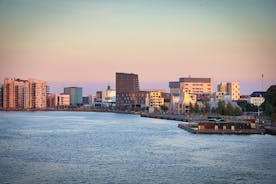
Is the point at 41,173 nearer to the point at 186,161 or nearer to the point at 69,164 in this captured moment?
the point at 69,164

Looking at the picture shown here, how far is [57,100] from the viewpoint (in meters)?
166

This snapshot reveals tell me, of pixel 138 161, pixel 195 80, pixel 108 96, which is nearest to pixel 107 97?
pixel 108 96

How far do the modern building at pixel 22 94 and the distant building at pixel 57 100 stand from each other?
16.1 meters

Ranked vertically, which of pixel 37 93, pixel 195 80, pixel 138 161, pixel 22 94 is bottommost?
pixel 138 161

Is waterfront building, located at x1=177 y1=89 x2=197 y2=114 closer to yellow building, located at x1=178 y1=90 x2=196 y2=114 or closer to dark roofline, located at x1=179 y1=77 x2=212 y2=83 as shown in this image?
yellow building, located at x1=178 y1=90 x2=196 y2=114

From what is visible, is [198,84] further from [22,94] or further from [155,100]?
[22,94]

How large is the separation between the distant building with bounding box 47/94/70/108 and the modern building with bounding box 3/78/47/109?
16.1 meters

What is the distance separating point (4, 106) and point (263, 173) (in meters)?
137

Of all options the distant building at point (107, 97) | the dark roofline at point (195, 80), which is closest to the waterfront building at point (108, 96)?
the distant building at point (107, 97)

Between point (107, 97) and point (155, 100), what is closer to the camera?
point (155, 100)

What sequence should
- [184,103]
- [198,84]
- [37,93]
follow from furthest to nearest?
[37,93] < [198,84] < [184,103]

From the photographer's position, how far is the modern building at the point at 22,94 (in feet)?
482

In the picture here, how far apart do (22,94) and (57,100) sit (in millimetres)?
19340

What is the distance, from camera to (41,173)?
18047mm
